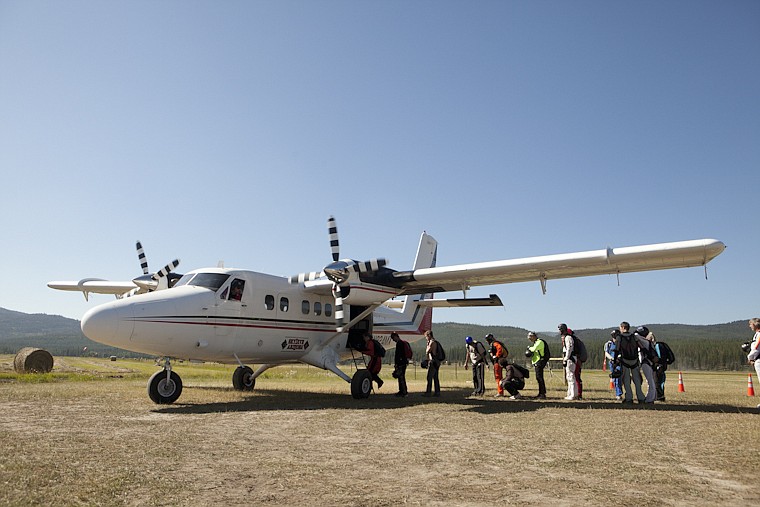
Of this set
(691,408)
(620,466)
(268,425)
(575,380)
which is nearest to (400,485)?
(620,466)

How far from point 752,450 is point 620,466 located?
212 cm

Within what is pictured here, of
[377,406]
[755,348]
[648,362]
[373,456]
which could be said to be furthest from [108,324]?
[755,348]

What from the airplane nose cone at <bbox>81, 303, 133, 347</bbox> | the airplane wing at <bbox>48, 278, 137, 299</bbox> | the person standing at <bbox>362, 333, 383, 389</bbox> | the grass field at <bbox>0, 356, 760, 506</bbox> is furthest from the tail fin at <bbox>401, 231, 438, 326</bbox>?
the airplane nose cone at <bbox>81, 303, 133, 347</bbox>

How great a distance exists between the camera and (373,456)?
647 centimetres

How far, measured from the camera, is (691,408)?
11.9 meters

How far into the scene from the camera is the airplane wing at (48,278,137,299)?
20.8m

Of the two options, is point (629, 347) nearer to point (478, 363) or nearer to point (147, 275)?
point (478, 363)

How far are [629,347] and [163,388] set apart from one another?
1113cm

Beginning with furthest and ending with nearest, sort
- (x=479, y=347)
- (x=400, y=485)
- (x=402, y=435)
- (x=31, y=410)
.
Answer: (x=479, y=347) → (x=31, y=410) → (x=402, y=435) → (x=400, y=485)

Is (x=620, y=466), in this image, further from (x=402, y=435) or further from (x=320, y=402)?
(x=320, y=402)

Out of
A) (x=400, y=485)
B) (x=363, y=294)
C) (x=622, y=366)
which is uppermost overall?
(x=363, y=294)

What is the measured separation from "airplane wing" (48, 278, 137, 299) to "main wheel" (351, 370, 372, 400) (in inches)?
423

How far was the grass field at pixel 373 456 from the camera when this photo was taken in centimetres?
473

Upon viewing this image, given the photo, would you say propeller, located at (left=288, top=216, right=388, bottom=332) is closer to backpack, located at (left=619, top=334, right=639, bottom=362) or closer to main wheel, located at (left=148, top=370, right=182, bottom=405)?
main wheel, located at (left=148, top=370, right=182, bottom=405)
